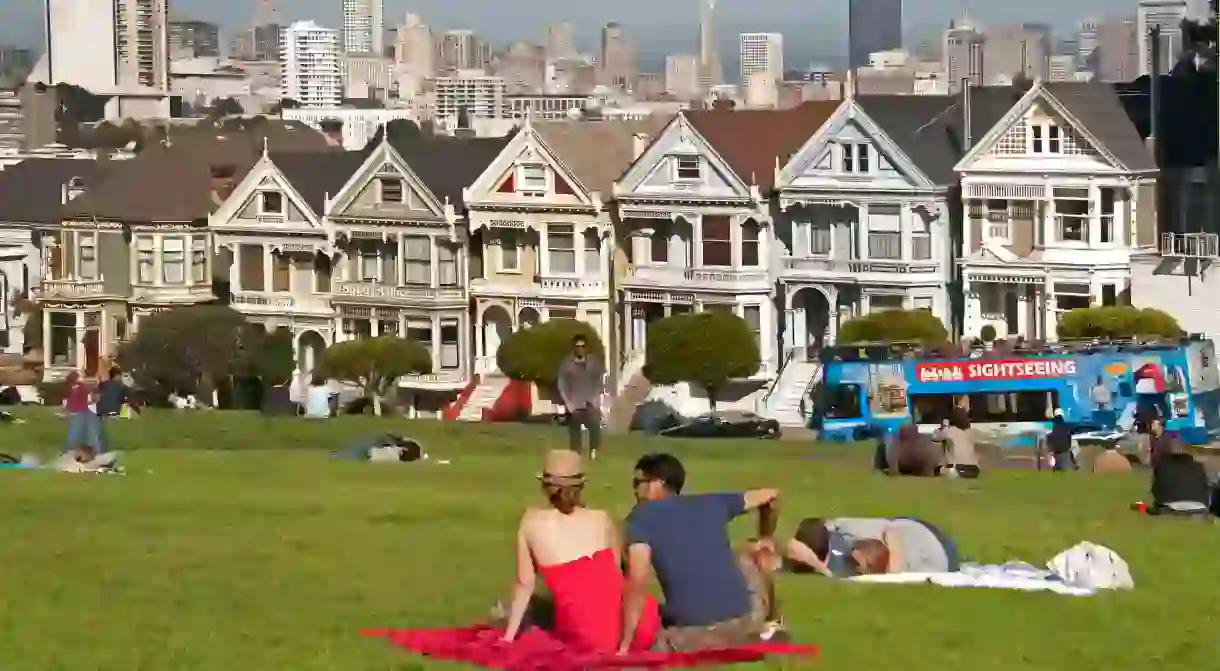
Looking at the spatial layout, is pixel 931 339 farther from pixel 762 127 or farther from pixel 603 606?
pixel 603 606

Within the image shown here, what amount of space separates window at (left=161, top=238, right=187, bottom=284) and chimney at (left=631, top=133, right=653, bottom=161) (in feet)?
44.0

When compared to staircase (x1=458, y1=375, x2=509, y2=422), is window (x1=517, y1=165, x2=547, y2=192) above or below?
above

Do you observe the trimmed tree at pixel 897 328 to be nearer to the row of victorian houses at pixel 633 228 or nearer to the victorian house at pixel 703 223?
the row of victorian houses at pixel 633 228

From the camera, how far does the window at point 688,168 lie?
71.4 m

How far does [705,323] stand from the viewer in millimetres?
68125

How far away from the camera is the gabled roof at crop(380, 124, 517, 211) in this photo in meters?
75.3

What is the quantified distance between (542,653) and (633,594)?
2.30 feet

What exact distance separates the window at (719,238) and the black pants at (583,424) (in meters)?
36.3

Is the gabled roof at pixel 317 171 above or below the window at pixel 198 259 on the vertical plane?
above

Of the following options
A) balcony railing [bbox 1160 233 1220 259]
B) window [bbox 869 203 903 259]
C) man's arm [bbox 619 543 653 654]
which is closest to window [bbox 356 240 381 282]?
window [bbox 869 203 903 259]

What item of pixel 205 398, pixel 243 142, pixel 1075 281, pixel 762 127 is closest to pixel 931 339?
pixel 1075 281

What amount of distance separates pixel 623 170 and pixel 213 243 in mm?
12806

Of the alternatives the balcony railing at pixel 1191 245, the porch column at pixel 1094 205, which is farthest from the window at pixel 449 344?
the balcony railing at pixel 1191 245

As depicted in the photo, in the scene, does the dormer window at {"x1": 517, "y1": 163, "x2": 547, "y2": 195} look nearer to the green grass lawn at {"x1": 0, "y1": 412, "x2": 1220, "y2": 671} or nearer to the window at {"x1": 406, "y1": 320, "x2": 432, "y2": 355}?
the window at {"x1": 406, "y1": 320, "x2": 432, "y2": 355}
